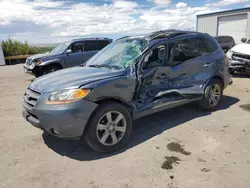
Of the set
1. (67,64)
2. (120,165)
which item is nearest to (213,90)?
(120,165)

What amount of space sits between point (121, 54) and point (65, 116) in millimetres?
1662

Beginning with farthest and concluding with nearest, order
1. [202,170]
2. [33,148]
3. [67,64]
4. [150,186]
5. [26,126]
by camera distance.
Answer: [67,64] → [26,126] → [33,148] → [202,170] → [150,186]

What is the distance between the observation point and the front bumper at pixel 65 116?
3.14m

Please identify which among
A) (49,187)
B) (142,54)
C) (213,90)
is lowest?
(49,187)

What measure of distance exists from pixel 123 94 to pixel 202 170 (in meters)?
1.50

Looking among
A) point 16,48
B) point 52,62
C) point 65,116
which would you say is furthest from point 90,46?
point 16,48

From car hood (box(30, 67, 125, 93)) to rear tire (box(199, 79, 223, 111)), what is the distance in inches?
86.7

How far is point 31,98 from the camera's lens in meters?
3.58

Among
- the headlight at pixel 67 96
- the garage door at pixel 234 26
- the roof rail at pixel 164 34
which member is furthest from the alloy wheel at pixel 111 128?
the garage door at pixel 234 26

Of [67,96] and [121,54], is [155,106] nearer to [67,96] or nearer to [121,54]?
[121,54]

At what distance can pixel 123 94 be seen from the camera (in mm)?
3617

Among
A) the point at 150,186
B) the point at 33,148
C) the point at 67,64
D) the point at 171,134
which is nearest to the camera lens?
the point at 150,186

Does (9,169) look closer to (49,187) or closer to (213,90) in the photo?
(49,187)

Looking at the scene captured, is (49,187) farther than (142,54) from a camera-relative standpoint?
No
